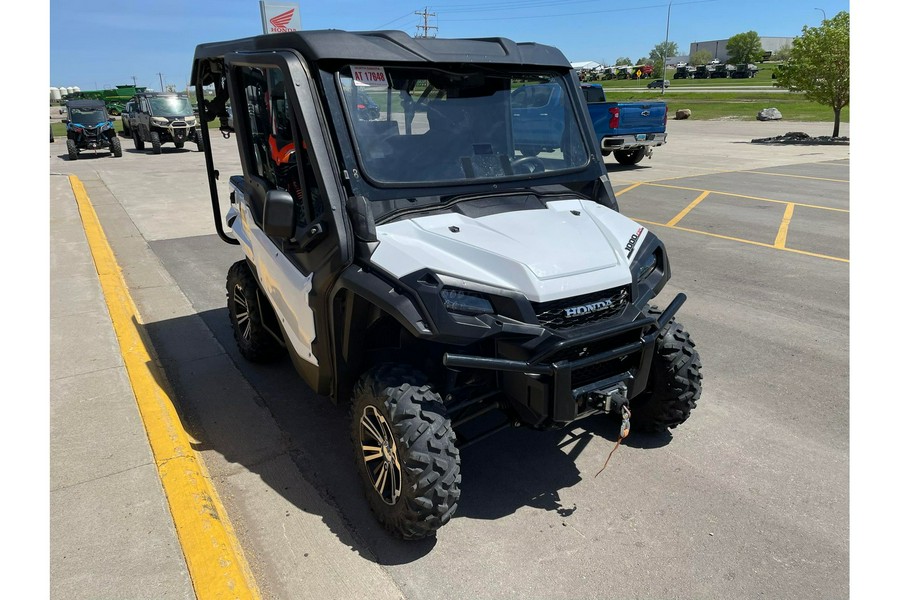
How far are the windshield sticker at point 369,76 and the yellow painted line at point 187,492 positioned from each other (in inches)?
89.9

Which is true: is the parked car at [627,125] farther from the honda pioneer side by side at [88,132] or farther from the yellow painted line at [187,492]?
the honda pioneer side by side at [88,132]

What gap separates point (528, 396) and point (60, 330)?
15.2 ft

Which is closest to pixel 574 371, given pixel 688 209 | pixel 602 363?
pixel 602 363

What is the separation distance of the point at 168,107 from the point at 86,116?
275cm

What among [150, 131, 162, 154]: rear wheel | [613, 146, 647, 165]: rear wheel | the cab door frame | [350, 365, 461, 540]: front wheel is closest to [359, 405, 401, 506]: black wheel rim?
[350, 365, 461, 540]: front wheel

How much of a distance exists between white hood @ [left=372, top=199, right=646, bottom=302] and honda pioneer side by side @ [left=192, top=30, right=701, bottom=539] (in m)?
0.01

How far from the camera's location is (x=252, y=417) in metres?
4.47

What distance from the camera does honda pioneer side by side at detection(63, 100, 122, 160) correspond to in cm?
2212

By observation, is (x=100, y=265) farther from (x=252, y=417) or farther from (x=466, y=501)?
(x=466, y=501)

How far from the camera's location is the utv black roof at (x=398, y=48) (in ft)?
10.6

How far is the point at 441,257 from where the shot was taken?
2994 millimetres

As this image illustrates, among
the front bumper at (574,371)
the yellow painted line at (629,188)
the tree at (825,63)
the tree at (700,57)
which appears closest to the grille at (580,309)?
the front bumper at (574,371)

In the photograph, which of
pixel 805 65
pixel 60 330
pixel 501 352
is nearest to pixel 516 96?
pixel 501 352

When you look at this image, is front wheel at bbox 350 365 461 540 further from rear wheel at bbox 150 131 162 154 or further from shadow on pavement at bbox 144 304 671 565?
rear wheel at bbox 150 131 162 154
